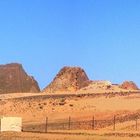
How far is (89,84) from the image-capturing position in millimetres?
111812

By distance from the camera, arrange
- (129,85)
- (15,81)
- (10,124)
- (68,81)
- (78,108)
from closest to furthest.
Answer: (10,124)
(78,108)
(68,81)
(129,85)
(15,81)

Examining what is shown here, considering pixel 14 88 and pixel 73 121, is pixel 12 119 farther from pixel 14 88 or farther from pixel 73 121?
pixel 14 88

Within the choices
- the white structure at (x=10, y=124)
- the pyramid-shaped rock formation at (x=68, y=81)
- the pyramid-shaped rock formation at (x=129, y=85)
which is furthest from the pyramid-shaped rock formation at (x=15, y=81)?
the white structure at (x=10, y=124)

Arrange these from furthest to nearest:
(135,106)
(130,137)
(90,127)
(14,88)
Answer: (14,88) < (135,106) < (90,127) < (130,137)

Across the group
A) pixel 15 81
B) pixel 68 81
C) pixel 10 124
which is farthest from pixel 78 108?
pixel 15 81

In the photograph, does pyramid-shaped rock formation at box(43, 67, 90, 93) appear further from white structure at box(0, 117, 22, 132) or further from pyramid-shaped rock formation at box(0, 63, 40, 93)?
white structure at box(0, 117, 22, 132)

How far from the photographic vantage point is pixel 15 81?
13088cm

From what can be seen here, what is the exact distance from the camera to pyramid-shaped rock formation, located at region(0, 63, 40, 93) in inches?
5133

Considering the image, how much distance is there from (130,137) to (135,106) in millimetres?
27031

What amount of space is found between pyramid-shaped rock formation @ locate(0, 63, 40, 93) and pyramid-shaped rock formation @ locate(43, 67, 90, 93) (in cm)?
1645

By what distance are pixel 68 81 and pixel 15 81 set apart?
23.4 metres

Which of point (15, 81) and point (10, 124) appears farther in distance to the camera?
point (15, 81)

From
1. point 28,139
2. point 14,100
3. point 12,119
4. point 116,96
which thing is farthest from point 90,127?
point 14,100

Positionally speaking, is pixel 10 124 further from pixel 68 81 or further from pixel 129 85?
pixel 129 85
